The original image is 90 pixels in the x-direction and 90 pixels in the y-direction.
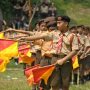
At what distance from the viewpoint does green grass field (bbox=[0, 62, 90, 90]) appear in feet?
64.3

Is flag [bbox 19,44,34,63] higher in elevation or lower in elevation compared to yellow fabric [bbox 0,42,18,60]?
lower

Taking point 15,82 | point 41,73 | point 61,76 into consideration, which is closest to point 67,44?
point 61,76

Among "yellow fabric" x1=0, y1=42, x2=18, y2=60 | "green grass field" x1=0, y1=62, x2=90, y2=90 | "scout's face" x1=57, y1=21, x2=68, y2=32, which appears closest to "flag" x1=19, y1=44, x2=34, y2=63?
"green grass field" x1=0, y1=62, x2=90, y2=90

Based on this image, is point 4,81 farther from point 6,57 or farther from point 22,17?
point 22,17

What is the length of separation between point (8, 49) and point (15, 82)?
601 centimetres

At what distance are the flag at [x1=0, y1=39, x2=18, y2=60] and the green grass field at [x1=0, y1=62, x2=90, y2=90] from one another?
3780mm

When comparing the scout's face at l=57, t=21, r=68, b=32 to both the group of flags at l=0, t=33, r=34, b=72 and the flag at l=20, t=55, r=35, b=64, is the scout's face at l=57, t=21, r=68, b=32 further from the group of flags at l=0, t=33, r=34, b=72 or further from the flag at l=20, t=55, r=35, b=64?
the flag at l=20, t=55, r=35, b=64

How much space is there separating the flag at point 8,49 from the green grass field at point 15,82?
3.78m

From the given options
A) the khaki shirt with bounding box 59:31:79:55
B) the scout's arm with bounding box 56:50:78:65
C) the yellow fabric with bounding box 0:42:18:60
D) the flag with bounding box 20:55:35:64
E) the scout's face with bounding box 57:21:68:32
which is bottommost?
the flag with bounding box 20:55:35:64

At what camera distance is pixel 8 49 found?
15430mm

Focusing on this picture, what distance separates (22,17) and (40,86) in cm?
2504

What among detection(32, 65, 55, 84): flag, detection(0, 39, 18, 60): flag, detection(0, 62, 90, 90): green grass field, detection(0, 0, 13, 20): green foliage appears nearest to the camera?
detection(32, 65, 55, 84): flag

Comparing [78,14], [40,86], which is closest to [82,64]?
[40,86]

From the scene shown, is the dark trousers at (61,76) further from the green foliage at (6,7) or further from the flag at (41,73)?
the green foliage at (6,7)
